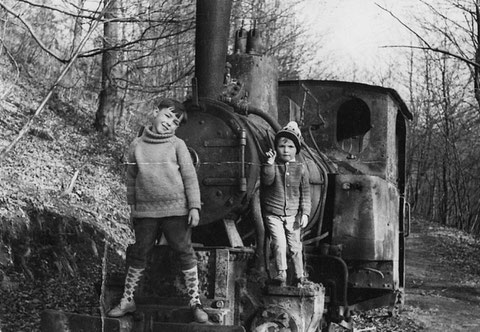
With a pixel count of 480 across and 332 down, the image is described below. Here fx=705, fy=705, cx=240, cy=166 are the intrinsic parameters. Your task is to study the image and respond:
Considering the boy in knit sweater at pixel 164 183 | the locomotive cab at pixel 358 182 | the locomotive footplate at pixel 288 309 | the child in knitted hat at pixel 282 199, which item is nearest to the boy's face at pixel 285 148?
the child in knitted hat at pixel 282 199

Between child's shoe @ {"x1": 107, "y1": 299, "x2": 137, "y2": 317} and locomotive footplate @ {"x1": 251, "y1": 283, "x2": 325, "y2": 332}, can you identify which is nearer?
child's shoe @ {"x1": 107, "y1": 299, "x2": 137, "y2": 317}

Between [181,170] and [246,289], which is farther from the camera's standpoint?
[246,289]

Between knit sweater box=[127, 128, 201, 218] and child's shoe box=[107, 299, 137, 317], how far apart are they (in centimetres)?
61

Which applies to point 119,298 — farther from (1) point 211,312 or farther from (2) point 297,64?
(2) point 297,64

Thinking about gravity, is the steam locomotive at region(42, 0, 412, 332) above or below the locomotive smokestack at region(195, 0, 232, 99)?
below

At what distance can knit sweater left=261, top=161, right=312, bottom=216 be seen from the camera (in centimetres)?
508

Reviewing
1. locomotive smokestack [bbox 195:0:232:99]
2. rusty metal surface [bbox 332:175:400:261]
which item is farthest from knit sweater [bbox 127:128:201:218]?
rusty metal surface [bbox 332:175:400:261]

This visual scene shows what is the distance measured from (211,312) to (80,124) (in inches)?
436

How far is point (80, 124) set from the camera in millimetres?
15031

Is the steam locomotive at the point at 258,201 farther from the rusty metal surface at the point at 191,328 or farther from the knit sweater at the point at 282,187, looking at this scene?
the knit sweater at the point at 282,187

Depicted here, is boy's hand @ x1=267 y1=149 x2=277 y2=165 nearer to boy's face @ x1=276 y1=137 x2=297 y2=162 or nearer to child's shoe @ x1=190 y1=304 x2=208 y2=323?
boy's face @ x1=276 y1=137 x2=297 y2=162

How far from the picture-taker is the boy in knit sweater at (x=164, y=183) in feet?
14.2

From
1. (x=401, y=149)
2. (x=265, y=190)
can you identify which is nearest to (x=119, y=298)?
(x=265, y=190)

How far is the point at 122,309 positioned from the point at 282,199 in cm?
138
